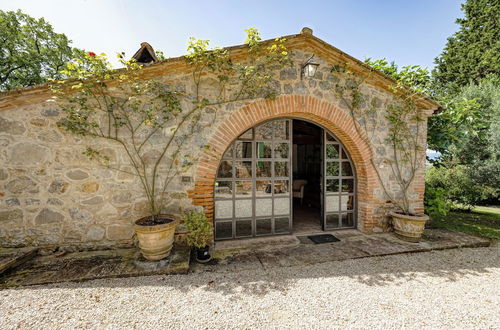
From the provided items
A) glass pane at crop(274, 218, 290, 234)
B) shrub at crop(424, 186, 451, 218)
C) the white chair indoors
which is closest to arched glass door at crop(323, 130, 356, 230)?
glass pane at crop(274, 218, 290, 234)

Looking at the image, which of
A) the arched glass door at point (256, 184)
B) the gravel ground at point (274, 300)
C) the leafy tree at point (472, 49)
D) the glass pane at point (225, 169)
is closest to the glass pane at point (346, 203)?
the arched glass door at point (256, 184)

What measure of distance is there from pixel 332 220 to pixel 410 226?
4.79 ft

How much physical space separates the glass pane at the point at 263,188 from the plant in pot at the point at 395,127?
225 cm

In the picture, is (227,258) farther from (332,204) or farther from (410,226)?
(410,226)

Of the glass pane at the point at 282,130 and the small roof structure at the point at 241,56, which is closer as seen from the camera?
the small roof structure at the point at 241,56

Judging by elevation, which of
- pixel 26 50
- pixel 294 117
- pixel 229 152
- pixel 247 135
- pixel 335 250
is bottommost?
pixel 335 250

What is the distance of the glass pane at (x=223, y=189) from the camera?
4.07 meters

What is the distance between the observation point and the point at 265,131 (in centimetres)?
425

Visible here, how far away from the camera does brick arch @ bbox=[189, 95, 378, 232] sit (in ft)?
12.2

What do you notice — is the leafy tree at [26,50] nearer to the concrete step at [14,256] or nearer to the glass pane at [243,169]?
the concrete step at [14,256]

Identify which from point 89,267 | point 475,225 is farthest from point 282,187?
point 475,225

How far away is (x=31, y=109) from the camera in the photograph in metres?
3.22

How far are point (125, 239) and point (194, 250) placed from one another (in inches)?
47.5

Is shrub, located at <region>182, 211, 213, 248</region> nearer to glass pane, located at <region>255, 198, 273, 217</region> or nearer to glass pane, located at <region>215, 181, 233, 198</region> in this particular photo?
glass pane, located at <region>215, 181, 233, 198</region>
